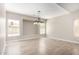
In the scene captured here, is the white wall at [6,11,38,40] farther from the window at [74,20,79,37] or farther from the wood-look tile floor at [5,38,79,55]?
the window at [74,20,79,37]

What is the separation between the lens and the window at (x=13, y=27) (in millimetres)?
2039

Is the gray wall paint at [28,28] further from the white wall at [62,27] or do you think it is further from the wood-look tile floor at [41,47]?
the white wall at [62,27]

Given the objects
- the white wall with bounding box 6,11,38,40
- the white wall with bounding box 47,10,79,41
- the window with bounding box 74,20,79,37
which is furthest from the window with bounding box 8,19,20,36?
the window with bounding box 74,20,79,37

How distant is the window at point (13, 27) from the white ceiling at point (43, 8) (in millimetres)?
223

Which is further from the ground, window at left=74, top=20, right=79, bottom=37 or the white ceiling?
the white ceiling

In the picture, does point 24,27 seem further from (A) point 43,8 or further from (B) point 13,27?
(A) point 43,8

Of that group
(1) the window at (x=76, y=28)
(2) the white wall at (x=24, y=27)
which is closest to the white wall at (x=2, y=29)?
(2) the white wall at (x=24, y=27)

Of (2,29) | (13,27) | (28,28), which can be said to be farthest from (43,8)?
(2,29)

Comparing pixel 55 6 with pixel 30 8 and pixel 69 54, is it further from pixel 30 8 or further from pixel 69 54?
pixel 69 54

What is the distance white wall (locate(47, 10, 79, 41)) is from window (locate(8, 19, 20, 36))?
2.13 feet

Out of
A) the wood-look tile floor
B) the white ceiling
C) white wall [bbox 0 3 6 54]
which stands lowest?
the wood-look tile floor

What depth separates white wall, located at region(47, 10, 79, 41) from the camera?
207 cm

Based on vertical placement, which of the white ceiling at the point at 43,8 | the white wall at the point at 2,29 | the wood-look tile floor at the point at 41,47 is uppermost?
the white ceiling at the point at 43,8

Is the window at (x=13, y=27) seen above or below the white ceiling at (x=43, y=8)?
below
